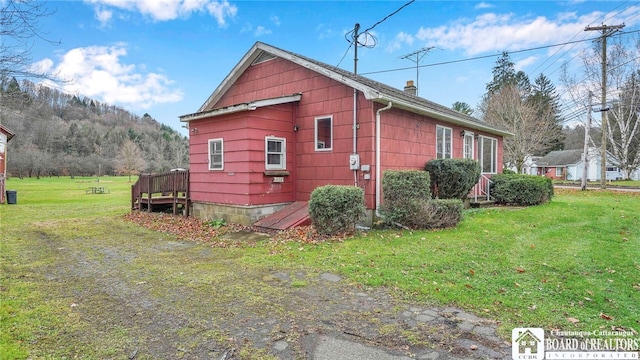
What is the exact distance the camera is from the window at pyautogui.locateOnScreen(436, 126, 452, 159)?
1169cm

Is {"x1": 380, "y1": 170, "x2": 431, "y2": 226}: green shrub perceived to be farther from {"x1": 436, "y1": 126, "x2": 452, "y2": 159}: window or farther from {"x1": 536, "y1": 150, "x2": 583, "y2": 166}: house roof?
{"x1": 536, "y1": 150, "x2": 583, "y2": 166}: house roof

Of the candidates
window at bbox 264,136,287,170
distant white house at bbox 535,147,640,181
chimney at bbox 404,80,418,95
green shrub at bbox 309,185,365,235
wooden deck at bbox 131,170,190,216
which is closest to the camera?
green shrub at bbox 309,185,365,235

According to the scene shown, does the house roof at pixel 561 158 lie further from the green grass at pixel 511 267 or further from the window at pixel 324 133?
the window at pixel 324 133

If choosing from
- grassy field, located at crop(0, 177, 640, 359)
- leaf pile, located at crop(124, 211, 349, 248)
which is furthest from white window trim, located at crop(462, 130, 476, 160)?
leaf pile, located at crop(124, 211, 349, 248)

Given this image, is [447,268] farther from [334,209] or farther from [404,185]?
[404,185]

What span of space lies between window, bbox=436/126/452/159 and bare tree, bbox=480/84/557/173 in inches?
664

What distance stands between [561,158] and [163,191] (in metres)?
52.8

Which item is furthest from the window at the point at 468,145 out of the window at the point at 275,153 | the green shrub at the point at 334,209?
the green shrub at the point at 334,209

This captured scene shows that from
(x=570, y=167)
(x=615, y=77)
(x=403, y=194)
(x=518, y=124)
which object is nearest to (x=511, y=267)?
(x=403, y=194)

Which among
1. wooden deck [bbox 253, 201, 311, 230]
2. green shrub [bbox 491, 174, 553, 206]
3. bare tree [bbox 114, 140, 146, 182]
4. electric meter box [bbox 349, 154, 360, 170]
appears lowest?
wooden deck [bbox 253, 201, 311, 230]

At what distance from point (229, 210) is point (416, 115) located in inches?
253

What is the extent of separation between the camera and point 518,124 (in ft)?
87.6

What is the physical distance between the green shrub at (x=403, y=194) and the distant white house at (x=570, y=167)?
46270mm

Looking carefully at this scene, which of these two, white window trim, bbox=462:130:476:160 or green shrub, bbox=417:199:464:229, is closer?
green shrub, bbox=417:199:464:229
